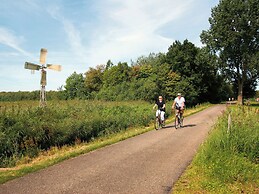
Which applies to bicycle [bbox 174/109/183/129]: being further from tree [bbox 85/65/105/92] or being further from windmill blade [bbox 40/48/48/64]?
tree [bbox 85/65/105/92]

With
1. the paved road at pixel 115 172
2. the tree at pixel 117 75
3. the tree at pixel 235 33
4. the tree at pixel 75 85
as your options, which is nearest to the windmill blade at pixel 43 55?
the paved road at pixel 115 172

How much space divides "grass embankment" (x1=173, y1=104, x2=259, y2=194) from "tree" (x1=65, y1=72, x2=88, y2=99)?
73189 millimetres

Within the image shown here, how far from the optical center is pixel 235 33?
1586 inches

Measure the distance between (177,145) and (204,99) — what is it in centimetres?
4590

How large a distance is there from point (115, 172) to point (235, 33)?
38.3 m

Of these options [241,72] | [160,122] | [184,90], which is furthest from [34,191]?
[241,72]

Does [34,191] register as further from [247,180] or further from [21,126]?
[21,126]

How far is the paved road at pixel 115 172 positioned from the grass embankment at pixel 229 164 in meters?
0.46

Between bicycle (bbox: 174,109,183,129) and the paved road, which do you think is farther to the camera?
bicycle (bbox: 174,109,183,129)

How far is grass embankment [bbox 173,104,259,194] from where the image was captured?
240 inches

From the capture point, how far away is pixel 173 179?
667cm

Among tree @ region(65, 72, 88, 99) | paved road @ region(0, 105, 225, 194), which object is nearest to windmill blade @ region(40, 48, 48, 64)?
paved road @ region(0, 105, 225, 194)

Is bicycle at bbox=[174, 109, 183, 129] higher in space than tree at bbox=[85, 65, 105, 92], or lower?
lower

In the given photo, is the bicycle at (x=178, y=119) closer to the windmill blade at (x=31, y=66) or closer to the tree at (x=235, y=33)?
the windmill blade at (x=31, y=66)
